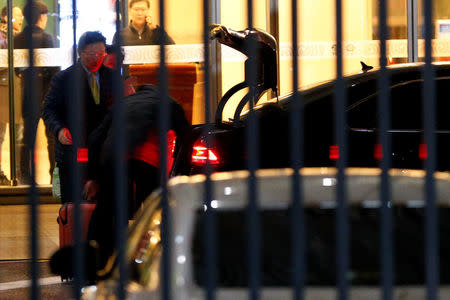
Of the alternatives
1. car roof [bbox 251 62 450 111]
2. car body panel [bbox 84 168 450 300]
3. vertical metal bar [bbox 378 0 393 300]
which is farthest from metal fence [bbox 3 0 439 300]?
car roof [bbox 251 62 450 111]

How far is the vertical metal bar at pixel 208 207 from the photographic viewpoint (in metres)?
2.31

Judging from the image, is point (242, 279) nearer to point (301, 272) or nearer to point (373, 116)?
point (301, 272)

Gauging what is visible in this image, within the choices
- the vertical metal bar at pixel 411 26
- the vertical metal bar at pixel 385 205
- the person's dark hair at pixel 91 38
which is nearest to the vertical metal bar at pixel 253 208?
the vertical metal bar at pixel 385 205

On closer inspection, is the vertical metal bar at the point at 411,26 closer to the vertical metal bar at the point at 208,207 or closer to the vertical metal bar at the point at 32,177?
the vertical metal bar at the point at 208,207

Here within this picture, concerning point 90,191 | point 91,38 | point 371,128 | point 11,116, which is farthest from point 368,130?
point 11,116

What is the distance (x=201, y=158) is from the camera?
6316mm

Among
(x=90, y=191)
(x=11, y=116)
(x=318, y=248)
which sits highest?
(x=11, y=116)

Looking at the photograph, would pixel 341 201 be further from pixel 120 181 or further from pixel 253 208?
pixel 120 181

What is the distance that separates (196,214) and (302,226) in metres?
0.74

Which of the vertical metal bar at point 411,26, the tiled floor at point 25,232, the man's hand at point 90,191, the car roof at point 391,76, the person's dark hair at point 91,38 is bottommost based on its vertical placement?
the tiled floor at point 25,232

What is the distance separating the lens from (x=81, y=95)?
91.3 inches

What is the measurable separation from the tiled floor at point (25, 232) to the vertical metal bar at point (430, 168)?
833 millimetres

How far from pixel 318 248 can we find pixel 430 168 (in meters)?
0.57

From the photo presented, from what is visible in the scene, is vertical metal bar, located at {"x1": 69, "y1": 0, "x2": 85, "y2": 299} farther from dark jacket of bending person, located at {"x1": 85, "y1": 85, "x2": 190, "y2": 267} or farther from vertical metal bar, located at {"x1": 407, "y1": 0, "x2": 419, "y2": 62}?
vertical metal bar, located at {"x1": 407, "y1": 0, "x2": 419, "y2": 62}
